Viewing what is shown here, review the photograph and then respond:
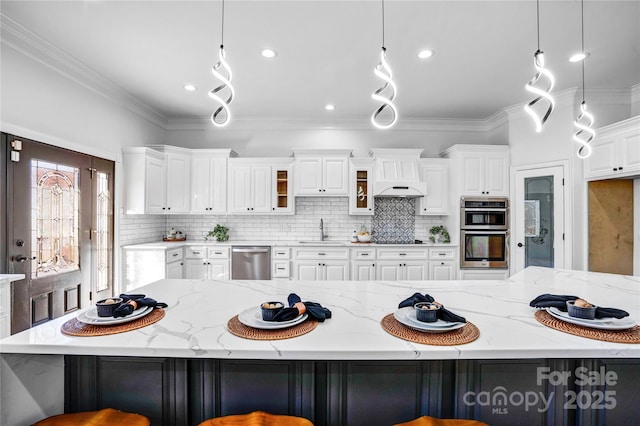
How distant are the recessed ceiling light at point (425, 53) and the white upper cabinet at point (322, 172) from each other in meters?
1.81

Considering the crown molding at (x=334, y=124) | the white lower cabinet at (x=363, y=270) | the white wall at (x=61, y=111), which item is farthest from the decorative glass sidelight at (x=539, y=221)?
the white wall at (x=61, y=111)

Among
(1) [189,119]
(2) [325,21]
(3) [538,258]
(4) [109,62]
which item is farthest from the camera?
(1) [189,119]

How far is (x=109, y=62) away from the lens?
3100 mm

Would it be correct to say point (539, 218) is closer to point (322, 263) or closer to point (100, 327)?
point (322, 263)

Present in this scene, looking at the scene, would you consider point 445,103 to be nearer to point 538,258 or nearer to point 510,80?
point 510,80

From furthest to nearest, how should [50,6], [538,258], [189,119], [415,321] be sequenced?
[189,119] → [538,258] → [50,6] → [415,321]

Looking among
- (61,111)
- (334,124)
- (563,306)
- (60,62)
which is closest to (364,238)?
(334,124)

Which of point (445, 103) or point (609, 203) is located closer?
point (609, 203)

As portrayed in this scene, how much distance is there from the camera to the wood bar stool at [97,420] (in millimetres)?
1059

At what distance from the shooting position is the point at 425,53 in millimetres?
2900

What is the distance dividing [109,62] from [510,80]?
4.27m

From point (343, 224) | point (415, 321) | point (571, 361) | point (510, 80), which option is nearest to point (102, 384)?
point (415, 321)

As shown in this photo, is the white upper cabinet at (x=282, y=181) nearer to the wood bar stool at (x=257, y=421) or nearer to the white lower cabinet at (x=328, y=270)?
the white lower cabinet at (x=328, y=270)

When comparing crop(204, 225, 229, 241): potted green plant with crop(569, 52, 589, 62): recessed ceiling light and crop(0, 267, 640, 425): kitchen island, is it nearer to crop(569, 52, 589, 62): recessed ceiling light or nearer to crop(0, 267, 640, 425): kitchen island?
crop(0, 267, 640, 425): kitchen island
